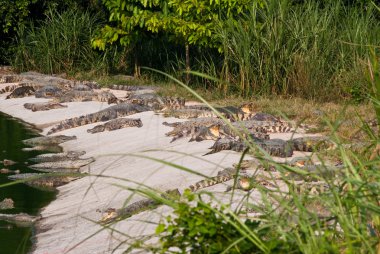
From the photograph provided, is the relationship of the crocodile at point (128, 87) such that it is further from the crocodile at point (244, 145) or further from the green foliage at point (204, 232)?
the green foliage at point (204, 232)

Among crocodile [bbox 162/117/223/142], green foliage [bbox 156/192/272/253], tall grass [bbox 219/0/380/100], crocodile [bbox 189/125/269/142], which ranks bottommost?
crocodile [bbox 162/117/223/142]

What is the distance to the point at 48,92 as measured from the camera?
19656 millimetres

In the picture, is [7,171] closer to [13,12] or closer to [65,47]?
[65,47]

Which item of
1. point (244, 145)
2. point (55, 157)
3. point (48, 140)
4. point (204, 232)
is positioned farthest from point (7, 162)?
point (204, 232)

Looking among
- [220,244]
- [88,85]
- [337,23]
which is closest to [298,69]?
[337,23]

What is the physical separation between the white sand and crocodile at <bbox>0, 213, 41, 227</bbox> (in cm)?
11

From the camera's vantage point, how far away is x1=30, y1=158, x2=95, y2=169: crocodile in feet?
43.5

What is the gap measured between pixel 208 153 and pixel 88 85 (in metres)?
8.78

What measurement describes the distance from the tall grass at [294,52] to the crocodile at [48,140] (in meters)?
2.94

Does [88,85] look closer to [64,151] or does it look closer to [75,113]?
[75,113]

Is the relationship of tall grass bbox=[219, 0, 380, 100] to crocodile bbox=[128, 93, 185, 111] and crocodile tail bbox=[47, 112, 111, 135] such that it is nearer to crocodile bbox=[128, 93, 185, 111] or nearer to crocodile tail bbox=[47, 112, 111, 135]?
crocodile bbox=[128, 93, 185, 111]

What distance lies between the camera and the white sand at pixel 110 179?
882 cm

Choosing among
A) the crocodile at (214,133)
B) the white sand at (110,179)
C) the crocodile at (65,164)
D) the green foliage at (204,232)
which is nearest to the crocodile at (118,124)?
the white sand at (110,179)

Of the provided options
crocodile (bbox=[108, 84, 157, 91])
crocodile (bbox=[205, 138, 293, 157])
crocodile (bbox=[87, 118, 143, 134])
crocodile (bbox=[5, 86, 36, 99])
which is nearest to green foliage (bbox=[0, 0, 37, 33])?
crocodile (bbox=[5, 86, 36, 99])
